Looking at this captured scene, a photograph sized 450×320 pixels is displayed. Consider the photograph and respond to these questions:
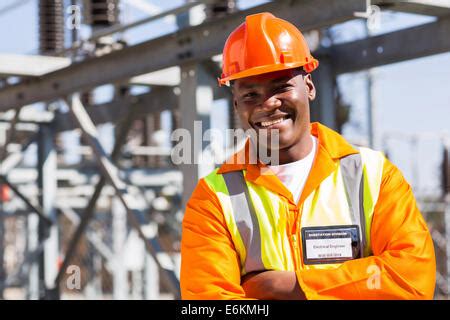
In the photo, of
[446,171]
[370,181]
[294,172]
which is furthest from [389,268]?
[446,171]

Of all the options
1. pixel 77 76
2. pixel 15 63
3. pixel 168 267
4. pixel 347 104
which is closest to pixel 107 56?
pixel 77 76

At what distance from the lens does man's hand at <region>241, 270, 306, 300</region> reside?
282cm

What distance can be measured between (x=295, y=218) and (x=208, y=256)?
12.7 inches

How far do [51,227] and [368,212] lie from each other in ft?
21.2

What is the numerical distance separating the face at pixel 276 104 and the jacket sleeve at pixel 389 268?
15.0 inches

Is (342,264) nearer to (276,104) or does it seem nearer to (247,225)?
(247,225)

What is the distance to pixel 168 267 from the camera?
5.93 m

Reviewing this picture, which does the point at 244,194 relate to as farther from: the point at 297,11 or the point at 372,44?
the point at 372,44

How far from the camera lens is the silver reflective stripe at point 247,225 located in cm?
291

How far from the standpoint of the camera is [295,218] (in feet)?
9.62

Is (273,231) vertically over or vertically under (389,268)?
over

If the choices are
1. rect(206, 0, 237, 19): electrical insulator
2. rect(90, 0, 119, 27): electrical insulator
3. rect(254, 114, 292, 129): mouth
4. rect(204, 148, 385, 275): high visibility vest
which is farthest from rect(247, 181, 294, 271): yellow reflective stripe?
rect(90, 0, 119, 27): electrical insulator

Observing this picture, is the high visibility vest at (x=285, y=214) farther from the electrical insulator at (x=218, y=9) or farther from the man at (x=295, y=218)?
the electrical insulator at (x=218, y=9)

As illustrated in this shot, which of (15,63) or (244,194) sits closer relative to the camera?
(244,194)
